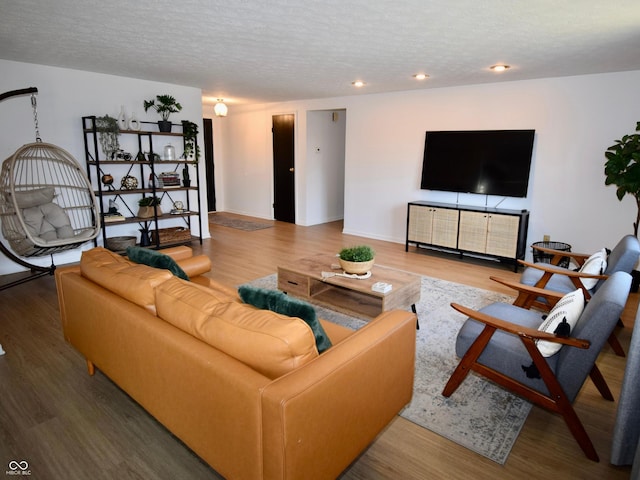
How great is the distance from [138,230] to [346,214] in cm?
341

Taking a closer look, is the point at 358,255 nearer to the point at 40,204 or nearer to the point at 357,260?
the point at 357,260

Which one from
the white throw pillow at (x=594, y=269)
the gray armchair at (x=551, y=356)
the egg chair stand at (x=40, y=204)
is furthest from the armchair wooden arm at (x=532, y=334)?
the egg chair stand at (x=40, y=204)

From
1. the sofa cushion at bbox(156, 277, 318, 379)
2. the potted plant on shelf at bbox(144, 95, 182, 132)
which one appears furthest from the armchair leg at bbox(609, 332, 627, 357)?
the potted plant on shelf at bbox(144, 95, 182, 132)

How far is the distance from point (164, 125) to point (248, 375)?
5.15m

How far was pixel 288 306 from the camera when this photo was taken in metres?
1.72

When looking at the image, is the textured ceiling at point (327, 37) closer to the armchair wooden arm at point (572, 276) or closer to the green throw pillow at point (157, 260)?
the green throw pillow at point (157, 260)

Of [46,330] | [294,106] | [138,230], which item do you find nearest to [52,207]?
[138,230]

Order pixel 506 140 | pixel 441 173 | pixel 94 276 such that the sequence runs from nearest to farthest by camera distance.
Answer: pixel 94 276 → pixel 506 140 → pixel 441 173

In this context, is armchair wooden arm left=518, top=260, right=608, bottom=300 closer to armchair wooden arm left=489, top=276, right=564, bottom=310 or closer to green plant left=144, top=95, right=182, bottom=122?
armchair wooden arm left=489, top=276, right=564, bottom=310

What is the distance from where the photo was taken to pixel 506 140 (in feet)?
17.1

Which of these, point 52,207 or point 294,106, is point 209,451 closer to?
point 52,207

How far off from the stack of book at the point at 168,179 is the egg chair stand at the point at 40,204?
1.00 m

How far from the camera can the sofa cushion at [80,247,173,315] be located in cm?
194

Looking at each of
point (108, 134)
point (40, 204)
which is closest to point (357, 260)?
point (40, 204)
